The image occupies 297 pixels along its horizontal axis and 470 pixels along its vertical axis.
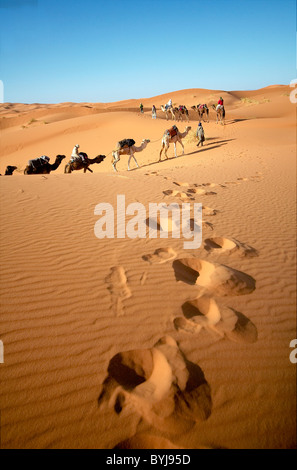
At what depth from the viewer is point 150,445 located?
60.6 inches

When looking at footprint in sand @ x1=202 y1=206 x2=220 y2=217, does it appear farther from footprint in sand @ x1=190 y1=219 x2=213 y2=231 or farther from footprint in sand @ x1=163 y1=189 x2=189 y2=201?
footprint in sand @ x1=163 y1=189 x2=189 y2=201

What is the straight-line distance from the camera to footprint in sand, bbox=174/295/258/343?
2.27 m

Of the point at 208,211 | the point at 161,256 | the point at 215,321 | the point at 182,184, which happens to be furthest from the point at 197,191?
the point at 215,321

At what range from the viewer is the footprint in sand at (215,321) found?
7.46 feet

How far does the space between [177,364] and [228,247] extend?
2.34 meters

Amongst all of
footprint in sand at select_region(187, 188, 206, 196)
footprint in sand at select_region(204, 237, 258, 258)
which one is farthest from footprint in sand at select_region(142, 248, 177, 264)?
footprint in sand at select_region(187, 188, 206, 196)

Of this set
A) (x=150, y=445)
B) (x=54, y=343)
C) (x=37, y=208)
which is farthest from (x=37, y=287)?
(x=37, y=208)

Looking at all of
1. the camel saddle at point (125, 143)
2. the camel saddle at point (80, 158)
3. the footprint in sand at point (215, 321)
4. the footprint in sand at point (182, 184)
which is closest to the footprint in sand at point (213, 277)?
the footprint in sand at point (215, 321)

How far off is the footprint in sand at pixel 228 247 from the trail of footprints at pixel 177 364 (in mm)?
581

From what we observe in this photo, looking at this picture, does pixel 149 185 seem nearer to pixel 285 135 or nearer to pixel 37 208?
pixel 37 208

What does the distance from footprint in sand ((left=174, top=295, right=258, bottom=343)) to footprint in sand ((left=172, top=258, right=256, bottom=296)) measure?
0.27 meters

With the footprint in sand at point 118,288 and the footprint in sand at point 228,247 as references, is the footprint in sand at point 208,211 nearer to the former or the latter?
the footprint in sand at point 228,247

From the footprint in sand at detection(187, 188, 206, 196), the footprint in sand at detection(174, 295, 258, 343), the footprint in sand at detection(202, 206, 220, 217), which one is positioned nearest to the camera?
the footprint in sand at detection(174, 295, 258, 343)
